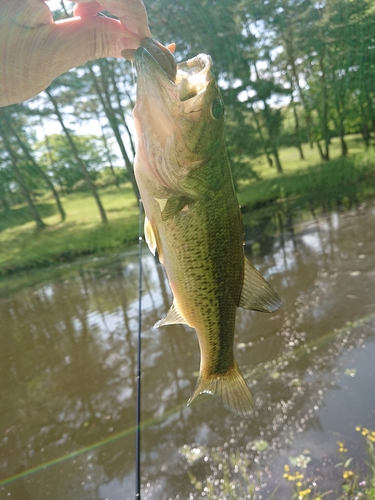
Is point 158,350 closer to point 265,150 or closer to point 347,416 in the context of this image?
point 347,416

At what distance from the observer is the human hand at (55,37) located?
1.47m

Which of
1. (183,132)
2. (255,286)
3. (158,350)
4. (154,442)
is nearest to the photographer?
(183,132)

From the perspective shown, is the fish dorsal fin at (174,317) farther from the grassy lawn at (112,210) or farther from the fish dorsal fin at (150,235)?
the grassy lawn at (112,210)

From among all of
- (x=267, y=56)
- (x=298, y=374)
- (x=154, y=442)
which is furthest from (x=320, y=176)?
(x=154, y=442)

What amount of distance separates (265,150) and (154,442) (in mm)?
17000

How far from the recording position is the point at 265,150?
1898 cm

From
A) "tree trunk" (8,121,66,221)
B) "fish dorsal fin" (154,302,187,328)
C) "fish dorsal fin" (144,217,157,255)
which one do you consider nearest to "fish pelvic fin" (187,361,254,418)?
"fish dorsal fin" (154,302,187,328)

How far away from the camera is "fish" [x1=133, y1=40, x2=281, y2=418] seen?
1.43m

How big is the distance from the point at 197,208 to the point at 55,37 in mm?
909

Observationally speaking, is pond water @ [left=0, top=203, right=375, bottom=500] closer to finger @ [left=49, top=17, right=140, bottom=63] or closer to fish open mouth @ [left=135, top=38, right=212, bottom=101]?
fish open mouth @ [left=135, top=38, right=212, bottom=101]

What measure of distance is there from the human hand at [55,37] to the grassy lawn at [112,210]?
37.5 feet

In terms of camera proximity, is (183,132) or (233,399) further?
(233,399)

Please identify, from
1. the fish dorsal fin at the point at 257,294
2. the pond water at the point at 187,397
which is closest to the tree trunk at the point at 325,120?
the pond water at the point at 187,397

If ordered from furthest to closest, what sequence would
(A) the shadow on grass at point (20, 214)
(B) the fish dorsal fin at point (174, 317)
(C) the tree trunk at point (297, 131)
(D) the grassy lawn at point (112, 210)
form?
(C) the tree trunk at point (297, 131)
(A) the shadow on grass at point (20, 214)
(D) the grassy lawn at point (112, 210)
(B) the fish dorsal fin at point (174, 317)
